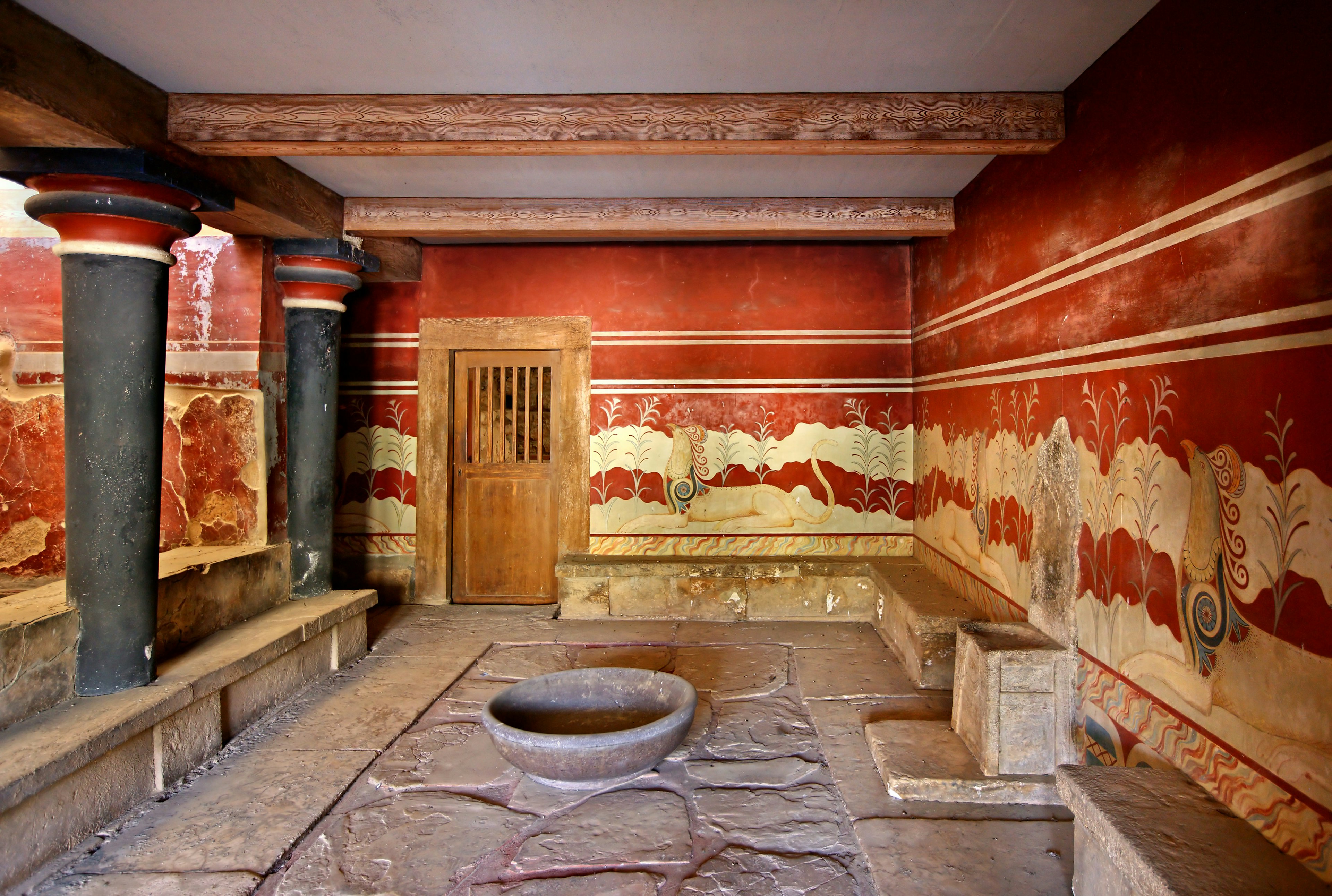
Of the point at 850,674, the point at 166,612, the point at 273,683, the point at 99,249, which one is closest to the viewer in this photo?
the point at 99,249

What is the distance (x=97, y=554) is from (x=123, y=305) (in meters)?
1.05

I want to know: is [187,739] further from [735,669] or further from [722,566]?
[722,566]

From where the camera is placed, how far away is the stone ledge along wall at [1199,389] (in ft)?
5.99

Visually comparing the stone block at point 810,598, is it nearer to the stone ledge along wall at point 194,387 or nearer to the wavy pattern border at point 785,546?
the wavy pattern border at point 785,546

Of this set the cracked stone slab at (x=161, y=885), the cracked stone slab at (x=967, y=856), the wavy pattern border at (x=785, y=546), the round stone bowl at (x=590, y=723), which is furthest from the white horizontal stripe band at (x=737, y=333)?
the cracked stone slab at (x=161, y=885)

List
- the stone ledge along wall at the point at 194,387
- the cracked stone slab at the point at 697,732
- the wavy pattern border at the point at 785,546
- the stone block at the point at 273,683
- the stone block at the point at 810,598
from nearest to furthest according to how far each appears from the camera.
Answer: the cracked stone slab at the point at 697,732, the stone block at the point at 273,683, the stone ledge along wall at the point at 194,387, the stone block at the point at 810,598, the wavy pattern border at the point at 785,546

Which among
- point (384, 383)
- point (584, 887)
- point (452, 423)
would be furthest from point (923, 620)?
point (384, 383)

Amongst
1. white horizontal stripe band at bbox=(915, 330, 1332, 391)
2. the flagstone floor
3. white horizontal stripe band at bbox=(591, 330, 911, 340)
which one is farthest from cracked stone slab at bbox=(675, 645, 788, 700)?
white horizontal stripe band at bbox=(591, 330, 911, 340)

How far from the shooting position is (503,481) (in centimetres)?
573

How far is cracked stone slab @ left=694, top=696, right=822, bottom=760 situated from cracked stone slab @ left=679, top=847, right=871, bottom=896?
2.28 feet

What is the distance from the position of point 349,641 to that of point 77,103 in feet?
9.90

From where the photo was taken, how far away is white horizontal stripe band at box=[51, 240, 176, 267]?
2859 millimetres

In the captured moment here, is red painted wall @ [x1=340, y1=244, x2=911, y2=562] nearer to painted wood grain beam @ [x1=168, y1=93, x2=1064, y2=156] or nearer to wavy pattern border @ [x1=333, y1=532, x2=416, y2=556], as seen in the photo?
wavy pattern border @ [x1=333, y1=532, x2=416, y2=556]

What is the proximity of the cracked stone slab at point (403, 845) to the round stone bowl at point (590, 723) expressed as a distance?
241 mm
